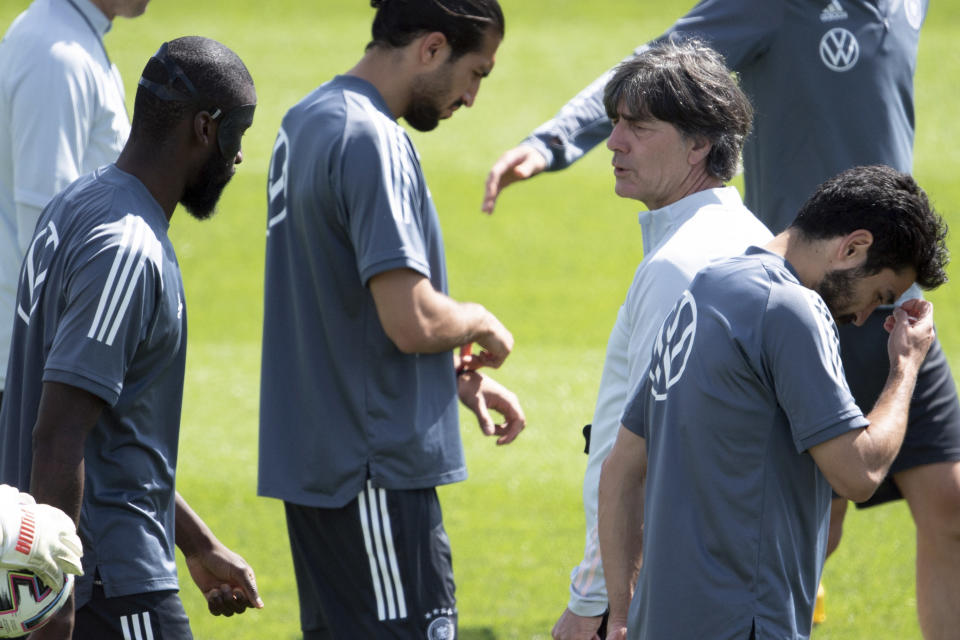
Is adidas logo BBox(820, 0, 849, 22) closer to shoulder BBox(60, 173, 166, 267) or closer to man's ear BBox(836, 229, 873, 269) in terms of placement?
man's ear BBox(836, 229, 873, 269)

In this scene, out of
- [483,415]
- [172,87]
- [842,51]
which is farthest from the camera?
[842,51]

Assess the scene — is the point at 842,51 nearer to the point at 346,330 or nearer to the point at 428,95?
the point at 428,95

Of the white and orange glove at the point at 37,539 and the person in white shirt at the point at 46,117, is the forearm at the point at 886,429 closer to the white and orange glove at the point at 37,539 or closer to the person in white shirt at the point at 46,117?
the white and orange glove at the point at 37,539

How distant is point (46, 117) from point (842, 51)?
2.61 meters

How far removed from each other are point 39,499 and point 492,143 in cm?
1466

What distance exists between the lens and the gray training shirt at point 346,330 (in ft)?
11.5

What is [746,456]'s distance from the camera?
2641 mm

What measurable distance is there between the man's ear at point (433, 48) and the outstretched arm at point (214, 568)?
1434 millimetres

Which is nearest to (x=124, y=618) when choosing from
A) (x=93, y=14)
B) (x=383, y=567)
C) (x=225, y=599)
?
(x=225, y=599)

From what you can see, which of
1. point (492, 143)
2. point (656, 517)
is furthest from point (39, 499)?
point (492, 143)

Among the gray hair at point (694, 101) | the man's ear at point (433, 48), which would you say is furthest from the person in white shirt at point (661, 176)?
the man's ear at point (433, 48)

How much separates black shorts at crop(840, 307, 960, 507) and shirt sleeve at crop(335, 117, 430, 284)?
5.16ft

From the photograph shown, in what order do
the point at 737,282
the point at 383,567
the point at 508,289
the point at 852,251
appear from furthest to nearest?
the point at 508,289 → the point at 383,567 → the point at 852,251 → the point at 737,282

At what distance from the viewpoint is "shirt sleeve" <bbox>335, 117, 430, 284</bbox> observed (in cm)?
344
